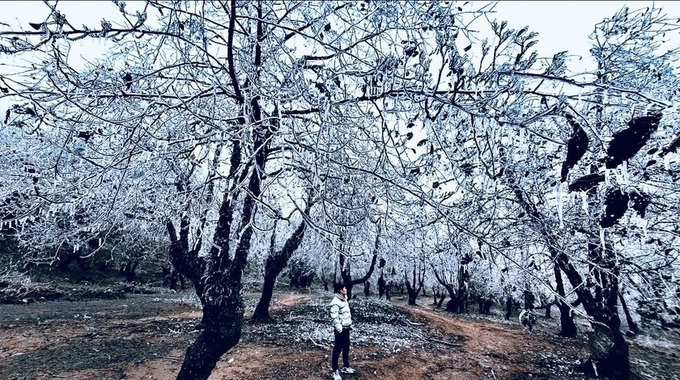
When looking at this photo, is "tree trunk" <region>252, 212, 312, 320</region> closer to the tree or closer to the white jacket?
the white jacket

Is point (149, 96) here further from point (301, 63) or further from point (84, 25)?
point (301, 63)

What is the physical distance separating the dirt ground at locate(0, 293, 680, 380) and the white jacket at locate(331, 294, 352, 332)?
53.0 inches

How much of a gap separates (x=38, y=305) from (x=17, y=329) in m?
6.66

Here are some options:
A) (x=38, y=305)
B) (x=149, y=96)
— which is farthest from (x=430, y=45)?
(x=38, y=305)

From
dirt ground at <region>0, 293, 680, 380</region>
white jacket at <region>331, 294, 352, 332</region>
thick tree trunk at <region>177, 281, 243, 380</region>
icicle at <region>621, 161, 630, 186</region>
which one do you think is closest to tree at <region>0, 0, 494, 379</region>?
thick tree trunk at <region>177, 281, 243, 380</region>

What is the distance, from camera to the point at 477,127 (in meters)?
2.64

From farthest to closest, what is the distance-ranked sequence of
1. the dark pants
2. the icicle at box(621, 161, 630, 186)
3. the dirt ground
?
the dirt ground < the dark pants < the icicle at box(621, 161, 630, 186)

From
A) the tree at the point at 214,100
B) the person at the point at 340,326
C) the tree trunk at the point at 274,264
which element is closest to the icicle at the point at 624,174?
the tree at the point at 214,100

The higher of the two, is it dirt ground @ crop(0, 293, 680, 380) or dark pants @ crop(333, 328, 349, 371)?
dark pants @ crop(333, 328, 349, 371)

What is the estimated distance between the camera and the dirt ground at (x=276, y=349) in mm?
9094

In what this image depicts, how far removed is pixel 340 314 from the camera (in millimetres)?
9289

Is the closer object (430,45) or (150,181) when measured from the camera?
(430,45)

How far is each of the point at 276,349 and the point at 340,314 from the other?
3076mm

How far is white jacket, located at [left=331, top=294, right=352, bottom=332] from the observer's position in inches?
354
